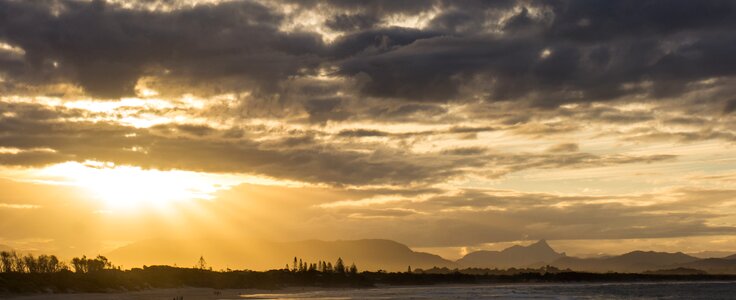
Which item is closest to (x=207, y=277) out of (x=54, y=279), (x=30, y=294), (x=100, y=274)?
(x=100, y=274)

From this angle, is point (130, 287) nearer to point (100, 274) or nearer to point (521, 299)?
point (100, 274)

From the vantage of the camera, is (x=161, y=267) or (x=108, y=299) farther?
(x=161, y=267)

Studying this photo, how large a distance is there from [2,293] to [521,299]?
248 ft

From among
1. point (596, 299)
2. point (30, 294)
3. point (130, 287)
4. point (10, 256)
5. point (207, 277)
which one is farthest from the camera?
point (207, 277)

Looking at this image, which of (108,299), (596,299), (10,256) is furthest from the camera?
(10,256)

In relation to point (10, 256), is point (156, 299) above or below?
below

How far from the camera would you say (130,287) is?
149250 mm

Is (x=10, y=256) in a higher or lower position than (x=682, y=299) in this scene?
higher

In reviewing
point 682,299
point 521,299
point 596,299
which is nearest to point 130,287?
point 521,299

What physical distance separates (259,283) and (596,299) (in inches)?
3538

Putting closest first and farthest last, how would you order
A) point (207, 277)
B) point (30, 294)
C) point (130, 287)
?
point (30, 294) < point (130, 287) < point (207, 277)

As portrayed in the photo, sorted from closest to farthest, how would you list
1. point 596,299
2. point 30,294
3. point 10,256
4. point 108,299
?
point 108,299, point 30,294, point 596,299, point 10,256

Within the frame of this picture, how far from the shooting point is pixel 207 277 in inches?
7589

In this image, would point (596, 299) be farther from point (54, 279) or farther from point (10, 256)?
point (10, 256)
